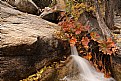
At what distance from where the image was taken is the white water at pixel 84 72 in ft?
17.7

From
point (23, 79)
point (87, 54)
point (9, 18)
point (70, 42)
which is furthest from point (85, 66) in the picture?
point (9, 18)

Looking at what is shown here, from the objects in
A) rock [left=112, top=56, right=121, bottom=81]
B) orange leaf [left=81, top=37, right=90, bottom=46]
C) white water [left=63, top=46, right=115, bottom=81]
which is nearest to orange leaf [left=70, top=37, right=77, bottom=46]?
orange leaf [left=81, top=37, right=90, bottom=46]

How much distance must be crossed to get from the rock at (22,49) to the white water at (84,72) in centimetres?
66

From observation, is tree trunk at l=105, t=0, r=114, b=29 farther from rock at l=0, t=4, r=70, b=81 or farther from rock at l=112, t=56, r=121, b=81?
rock at l=0, t=4, r=70, b=81

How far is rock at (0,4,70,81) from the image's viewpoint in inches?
160

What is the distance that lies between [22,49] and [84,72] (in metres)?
Answer: 2.32

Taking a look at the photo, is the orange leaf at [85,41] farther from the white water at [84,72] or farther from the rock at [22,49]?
the rock at [22,49]

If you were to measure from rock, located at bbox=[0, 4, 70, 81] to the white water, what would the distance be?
659mm

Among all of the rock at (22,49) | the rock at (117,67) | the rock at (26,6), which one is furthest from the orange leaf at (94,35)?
the rock at (26,6)

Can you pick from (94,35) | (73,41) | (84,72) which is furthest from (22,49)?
(94,35)

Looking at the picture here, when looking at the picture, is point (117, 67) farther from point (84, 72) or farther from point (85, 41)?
point (85, 41)

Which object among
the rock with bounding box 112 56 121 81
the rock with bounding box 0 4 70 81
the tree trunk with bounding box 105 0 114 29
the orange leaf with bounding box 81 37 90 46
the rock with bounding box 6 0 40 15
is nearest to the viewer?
the rock with bounding box 0 4 70 81

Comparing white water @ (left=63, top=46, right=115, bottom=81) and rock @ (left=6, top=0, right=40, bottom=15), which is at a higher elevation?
rock @ (left=6, top=0, right=40, bottom=15)

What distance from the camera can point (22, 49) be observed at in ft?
14.1
